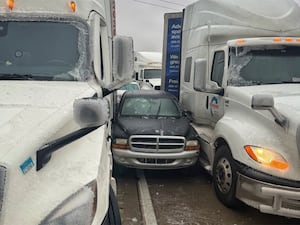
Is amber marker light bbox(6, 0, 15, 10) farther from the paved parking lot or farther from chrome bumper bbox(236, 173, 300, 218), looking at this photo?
chrome bumper bbox(236, 173, 300, 218)

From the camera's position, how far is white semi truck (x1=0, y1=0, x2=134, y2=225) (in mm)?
1931

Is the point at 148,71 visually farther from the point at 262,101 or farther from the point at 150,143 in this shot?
the point at 262,101

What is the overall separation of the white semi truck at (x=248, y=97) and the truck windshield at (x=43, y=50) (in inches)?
84.9

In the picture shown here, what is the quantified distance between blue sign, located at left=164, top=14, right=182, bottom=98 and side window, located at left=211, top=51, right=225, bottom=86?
3.16 m

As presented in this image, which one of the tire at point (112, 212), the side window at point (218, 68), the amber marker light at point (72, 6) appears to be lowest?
the tire at point (112, 212)

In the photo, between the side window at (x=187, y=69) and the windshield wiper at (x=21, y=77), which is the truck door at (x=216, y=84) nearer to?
the side window at (x=187, y=69)

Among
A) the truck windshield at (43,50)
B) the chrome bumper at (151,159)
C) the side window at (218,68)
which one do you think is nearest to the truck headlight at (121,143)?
the chrome bumper at (151,159)

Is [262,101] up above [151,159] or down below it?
above

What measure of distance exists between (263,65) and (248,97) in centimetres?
91

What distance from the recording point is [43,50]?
136 inches

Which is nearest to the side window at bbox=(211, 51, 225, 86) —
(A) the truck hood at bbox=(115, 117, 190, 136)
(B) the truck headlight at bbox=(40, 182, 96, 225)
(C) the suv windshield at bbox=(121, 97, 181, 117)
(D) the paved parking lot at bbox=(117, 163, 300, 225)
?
(A) the truck hood at bbox=(115, 117, 190, 136)

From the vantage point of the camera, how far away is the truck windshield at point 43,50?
3.36m

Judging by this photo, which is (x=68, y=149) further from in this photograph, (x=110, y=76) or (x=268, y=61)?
(x=268, y=61)

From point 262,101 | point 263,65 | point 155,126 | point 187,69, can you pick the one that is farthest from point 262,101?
point 187,69
